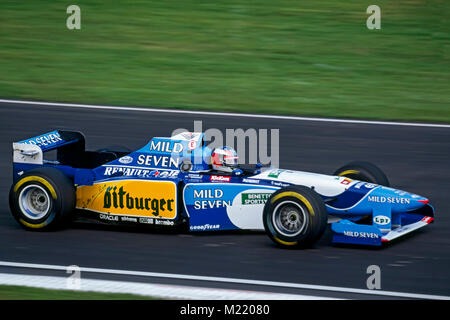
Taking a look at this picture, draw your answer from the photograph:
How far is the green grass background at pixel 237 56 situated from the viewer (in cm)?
1702

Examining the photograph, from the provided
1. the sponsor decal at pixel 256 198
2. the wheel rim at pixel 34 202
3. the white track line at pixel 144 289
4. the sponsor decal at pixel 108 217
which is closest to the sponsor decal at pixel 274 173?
the sponsor decal at pixel 256 198

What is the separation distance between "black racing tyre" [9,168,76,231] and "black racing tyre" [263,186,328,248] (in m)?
2.45

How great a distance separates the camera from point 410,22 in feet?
69.5

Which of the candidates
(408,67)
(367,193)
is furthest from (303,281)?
(408,67)

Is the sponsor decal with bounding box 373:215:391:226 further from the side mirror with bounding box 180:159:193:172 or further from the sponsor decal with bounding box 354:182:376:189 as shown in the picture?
the side mirror with bounding box 180:159:193:172

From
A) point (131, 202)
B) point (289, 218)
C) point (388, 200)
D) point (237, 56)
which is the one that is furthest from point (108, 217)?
point (237, 56)

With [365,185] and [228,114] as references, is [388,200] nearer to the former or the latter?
[365,185]

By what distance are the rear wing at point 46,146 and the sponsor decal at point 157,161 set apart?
4.16 ft

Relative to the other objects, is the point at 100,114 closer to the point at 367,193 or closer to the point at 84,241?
the point at 84,241

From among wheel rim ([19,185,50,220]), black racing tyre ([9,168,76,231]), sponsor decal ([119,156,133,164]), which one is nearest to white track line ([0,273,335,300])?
black racing tyre ([9,168,76,231])

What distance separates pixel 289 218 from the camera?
9.34 m

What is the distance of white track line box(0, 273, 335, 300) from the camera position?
7840 mm

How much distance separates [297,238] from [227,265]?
0.84 m

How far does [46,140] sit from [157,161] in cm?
163
